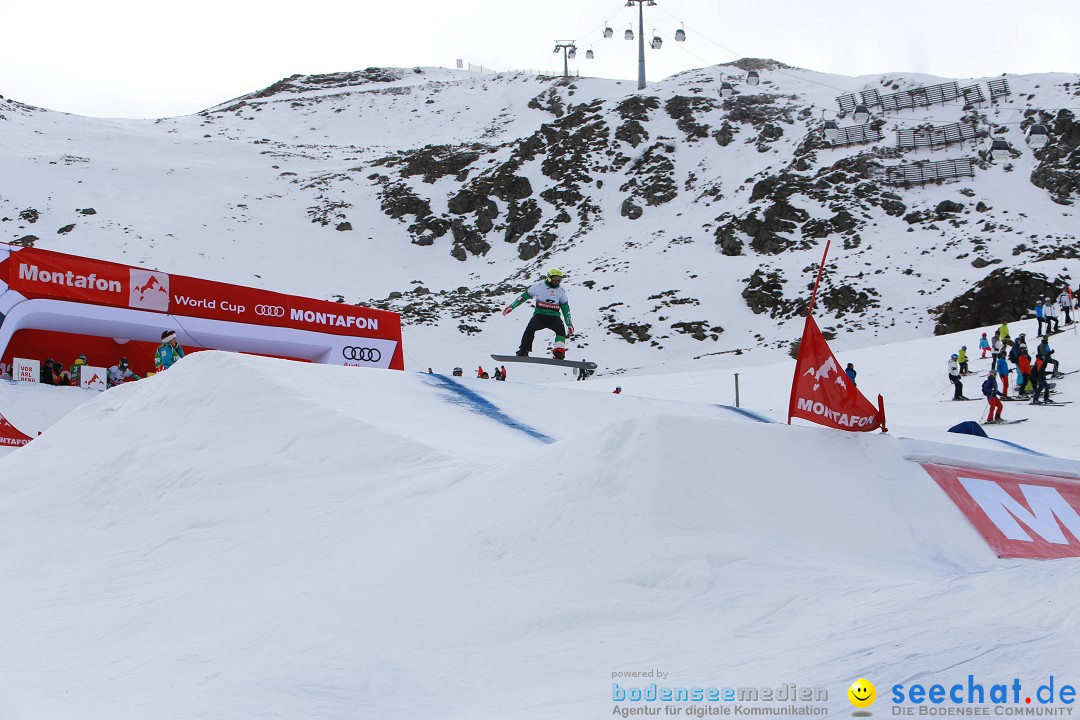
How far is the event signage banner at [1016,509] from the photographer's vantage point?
19.8 feet

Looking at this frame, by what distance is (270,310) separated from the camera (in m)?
16.7

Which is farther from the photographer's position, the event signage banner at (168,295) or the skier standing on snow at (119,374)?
the skier standing on snow at (119,374)

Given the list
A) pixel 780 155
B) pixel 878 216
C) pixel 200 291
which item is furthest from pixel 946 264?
pixel 200 291

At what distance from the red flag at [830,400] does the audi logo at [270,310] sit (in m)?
11.9

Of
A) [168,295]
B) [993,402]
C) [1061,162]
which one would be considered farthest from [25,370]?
[1061,162]

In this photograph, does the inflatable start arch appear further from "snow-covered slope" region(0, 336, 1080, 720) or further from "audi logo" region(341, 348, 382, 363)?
"snow-covered slope" region(0, 336, 1080, 720)

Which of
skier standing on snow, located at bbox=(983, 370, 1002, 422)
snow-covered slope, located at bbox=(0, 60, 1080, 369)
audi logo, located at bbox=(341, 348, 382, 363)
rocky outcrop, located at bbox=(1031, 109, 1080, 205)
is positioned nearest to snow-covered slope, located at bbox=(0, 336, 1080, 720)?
skier standing on snow, located at bbox=(983, 370, 1002, 422)

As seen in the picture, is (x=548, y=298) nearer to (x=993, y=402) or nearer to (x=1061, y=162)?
(x=993, y=402)

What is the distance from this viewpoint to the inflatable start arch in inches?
570

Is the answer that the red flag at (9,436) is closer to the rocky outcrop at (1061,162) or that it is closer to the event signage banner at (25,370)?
the event signage banner at (25,370)

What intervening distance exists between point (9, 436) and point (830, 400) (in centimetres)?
1094

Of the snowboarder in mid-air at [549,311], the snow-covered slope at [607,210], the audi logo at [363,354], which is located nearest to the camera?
the snowboarder in mid-air at [549,311]

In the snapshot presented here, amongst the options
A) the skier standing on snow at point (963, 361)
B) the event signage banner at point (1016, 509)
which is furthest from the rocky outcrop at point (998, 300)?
the event signage banner at point (1016, 509)

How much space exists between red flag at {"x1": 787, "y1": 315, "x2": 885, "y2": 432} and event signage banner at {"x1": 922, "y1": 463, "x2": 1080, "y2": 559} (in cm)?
55
